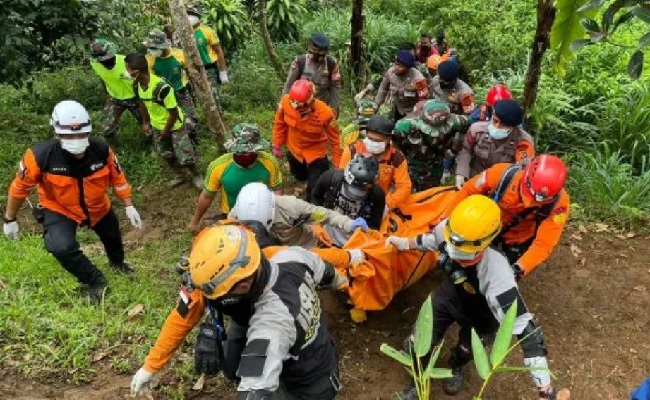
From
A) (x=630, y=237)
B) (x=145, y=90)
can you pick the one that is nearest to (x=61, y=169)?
(x=145, y=90)

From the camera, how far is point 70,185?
4676 millimetres

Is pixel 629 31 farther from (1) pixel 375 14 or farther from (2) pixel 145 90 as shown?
(2) pixel 145 90

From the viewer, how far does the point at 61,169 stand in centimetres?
459

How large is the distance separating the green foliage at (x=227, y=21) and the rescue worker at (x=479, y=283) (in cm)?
821

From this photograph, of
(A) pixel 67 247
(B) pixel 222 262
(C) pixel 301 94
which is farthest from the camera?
(C) pixel 301 94

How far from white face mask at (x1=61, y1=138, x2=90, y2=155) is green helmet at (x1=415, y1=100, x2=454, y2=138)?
9.62ft

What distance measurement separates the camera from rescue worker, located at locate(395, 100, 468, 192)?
5.50m

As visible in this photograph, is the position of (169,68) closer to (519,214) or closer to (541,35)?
(541,35)

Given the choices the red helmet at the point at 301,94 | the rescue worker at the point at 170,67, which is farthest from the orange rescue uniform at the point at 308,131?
the rescue worker at the point at 170,67

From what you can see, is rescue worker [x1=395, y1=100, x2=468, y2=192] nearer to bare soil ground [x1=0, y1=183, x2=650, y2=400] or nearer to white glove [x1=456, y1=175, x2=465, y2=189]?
white glove [x1=456, y1=175, x2=465, y2=189]

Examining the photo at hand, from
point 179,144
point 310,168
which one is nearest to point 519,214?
point 310,168

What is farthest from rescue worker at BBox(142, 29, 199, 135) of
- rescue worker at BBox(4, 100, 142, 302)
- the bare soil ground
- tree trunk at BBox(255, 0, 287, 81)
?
the bare soil ground

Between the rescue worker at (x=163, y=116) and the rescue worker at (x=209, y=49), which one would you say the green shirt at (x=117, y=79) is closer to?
the rescue worker at (x=163, y=116)

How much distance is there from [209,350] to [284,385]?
45 cm
